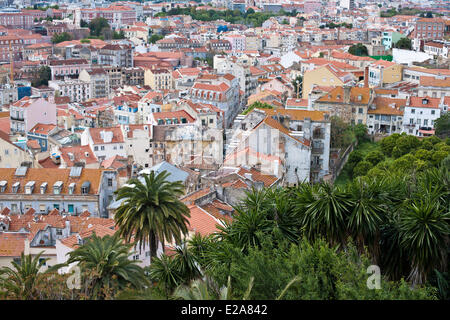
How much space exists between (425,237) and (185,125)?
38577mm

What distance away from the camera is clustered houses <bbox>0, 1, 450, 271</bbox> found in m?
41.0

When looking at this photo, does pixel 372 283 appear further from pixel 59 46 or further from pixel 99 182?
pixel 59 46

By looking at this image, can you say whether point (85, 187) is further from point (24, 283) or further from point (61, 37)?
point (61, 37)

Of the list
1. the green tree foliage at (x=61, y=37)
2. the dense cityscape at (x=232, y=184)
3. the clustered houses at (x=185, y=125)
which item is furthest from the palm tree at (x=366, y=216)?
the green tree foliage at (x=61, y=37)

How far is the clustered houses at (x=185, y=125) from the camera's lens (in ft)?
135

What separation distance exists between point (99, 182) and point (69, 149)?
11.3 meters

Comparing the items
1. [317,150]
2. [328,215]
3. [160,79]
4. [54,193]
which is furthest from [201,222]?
[160,79]

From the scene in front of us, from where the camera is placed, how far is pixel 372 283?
2019 centimetres

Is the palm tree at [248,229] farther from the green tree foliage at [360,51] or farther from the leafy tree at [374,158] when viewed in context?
the green tree foliage at [360,51]

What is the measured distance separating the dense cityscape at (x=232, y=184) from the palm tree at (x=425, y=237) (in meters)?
0.07

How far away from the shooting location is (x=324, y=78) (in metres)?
82.1

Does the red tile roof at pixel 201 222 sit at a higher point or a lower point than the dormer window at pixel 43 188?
higher

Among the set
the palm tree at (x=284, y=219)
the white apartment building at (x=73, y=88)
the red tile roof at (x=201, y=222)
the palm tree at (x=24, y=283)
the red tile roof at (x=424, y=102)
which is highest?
the palm tree at (x=284, y=219)
